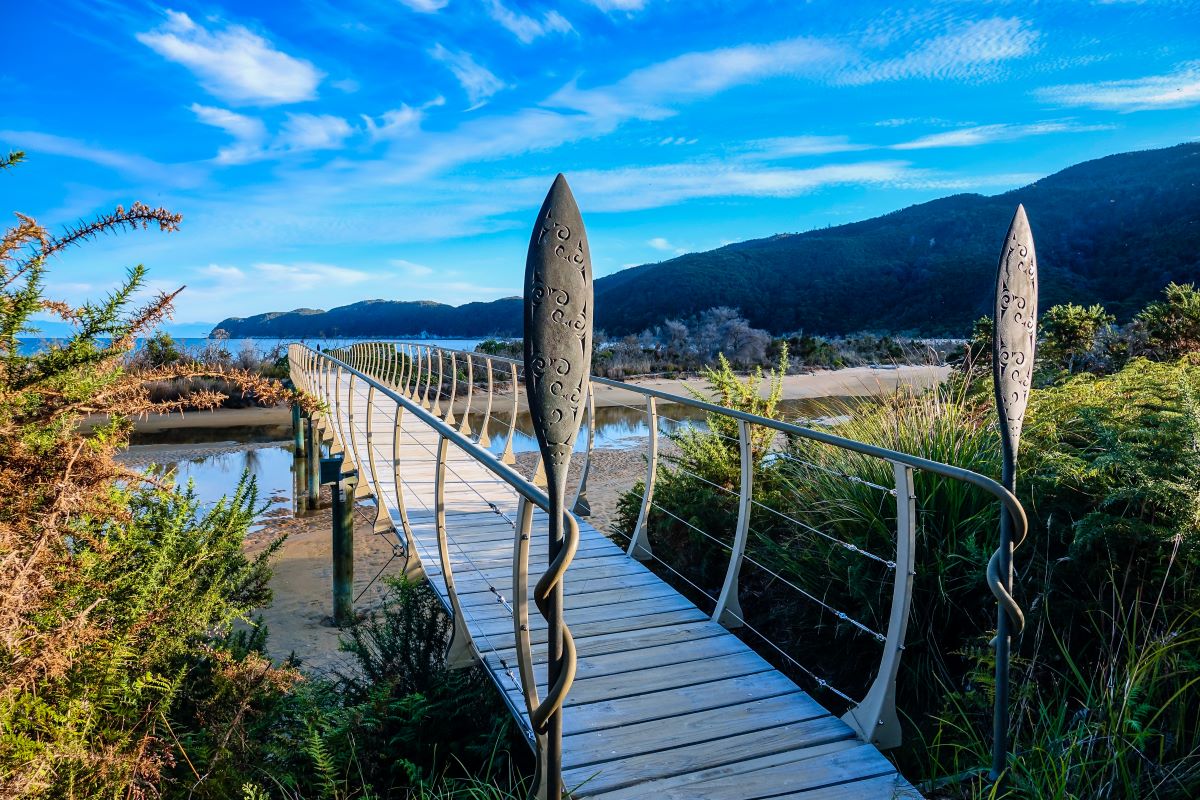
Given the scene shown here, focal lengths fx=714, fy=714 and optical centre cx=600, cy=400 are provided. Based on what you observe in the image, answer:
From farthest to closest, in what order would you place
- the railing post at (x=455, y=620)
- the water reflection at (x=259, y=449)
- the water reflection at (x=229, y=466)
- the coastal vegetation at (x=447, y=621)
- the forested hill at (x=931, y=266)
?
1. the forested hill at (x=931, y=266)
2. the water reflection at (x=259, y=449)
3. the water reflection at (x=229, y=466)
4. the railing post at (x=455, y=620)
5. the coastal vegetation at (x=447, y=621)

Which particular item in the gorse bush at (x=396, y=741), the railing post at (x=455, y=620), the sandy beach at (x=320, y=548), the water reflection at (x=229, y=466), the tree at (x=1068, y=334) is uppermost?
the tree at (x=1068, y=334)

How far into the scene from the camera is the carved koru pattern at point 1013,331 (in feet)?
7.32

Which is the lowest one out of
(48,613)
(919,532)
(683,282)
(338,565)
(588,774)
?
(338,565)

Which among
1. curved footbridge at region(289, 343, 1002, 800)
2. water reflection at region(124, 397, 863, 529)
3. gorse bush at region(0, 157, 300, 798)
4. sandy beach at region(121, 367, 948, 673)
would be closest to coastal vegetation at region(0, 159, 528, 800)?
gorse bush at region(0, 157, 300, 798)

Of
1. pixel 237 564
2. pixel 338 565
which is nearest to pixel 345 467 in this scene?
pixel 338 565

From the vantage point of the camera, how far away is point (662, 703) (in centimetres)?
277

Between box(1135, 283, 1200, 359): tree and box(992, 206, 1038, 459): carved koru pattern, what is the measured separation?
531 centimetres

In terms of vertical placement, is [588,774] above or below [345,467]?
below

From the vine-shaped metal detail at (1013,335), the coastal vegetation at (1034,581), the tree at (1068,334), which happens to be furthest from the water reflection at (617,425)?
the vine-shaped metal detail at (1013,335)

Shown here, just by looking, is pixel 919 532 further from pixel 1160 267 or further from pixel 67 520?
pixel 1160 267

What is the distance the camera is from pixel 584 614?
141 inches

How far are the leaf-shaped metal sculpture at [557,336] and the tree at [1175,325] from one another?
6.71 m

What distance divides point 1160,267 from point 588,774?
44.8 m

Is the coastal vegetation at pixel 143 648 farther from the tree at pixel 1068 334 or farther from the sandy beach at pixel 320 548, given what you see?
the tree at pixel 1068 334
